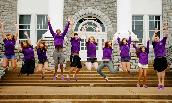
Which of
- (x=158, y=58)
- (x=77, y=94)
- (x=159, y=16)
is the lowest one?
(x=77, y=94)

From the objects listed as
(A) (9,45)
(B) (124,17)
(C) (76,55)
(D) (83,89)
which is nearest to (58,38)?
(C) (76,55)

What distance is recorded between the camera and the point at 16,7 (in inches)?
908

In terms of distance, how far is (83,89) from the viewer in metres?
12.8

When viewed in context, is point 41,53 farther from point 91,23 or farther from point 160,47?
point 91,23

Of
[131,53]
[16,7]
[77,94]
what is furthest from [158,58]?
[16,7]

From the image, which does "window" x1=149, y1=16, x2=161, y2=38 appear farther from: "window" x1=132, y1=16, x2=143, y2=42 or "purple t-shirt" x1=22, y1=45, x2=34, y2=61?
"purple t-shirt" x1=22, y1=45, x2=34, y2=61

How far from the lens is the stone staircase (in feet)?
35.9

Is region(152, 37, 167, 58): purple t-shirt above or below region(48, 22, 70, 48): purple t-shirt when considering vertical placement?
below

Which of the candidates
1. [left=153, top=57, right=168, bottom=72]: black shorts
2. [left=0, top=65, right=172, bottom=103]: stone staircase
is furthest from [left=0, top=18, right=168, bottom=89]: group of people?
[left=0, top=65, right=172, bottom=103]: stone staircase

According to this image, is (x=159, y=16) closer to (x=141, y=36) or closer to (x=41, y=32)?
(x=141, y=36)

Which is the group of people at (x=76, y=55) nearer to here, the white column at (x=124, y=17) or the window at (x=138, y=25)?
the white column at (x=124, y=17)

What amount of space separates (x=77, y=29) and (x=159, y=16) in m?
4.96

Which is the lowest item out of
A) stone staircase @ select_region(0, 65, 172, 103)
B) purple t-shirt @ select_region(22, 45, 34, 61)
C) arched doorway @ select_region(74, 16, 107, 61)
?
stone staircase @ select_region(0, 65, 172, 103)

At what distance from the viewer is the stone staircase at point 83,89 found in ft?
35.9
